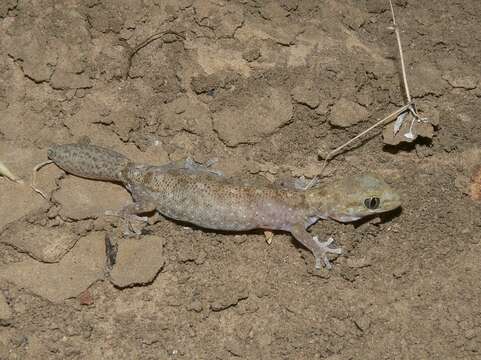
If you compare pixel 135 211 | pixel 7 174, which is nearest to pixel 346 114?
pixel 135 211

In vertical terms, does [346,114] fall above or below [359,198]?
above

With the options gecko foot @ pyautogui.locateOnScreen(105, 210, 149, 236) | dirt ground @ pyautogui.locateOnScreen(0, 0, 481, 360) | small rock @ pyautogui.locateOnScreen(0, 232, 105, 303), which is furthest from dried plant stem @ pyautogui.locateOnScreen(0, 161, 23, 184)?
gecko foot @ pyautogui.locateOnScreen(105, 210, 149, 236)

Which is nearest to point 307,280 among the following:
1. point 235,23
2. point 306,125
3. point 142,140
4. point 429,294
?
point 429,294

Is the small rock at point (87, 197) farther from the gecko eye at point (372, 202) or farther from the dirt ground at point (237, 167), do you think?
the gecko eye at point (372, 202)

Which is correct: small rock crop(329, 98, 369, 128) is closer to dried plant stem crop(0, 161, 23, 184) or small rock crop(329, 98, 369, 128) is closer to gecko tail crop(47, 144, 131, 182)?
gecko tail crop(47, 144, 131, 182)

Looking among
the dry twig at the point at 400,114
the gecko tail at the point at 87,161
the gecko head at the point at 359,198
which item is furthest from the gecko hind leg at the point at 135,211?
the dry twig at the point at 400,114

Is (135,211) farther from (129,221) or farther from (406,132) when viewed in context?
(406,132)

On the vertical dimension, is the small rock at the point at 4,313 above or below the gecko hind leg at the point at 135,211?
below

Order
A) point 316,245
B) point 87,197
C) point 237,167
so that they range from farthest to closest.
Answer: point 237,167, point 87,197, point 316,245
